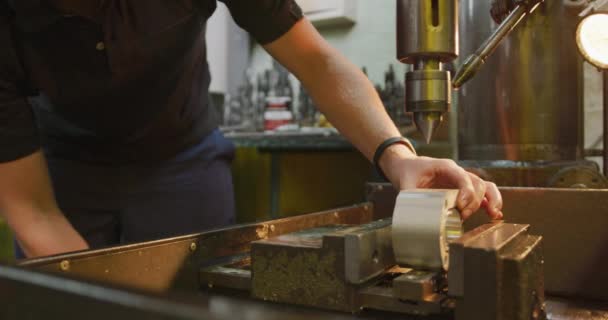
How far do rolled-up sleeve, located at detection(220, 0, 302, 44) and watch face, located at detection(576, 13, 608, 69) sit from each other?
421mm

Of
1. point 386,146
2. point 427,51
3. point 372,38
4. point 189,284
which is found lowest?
point 189,284

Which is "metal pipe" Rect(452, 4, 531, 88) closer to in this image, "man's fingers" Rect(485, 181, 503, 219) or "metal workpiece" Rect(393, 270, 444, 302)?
"man's fingers" Rect(485, 181, 503, 219)

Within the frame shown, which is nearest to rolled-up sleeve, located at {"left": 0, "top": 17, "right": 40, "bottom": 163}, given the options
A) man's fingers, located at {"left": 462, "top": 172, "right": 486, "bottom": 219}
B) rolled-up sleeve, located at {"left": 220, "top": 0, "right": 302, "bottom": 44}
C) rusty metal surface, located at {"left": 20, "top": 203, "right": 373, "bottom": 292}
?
rolled-up sleeve, located at {"left": 220, "top": 0, "right": 302, "bottom": 44}

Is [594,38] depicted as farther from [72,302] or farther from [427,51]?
[72,302]

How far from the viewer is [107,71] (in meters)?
0.84

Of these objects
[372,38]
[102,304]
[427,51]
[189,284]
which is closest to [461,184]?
[427,51]

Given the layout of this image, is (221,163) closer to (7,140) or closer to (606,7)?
(7,140)

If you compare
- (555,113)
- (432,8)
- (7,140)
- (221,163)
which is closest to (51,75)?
(7,140)

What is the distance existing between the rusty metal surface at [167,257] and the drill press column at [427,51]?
20cm

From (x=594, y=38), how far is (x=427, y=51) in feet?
1.21

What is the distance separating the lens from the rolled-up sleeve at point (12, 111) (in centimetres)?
78

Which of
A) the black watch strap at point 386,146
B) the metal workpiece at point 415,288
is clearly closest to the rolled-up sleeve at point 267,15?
the black watch strap at point 386,146

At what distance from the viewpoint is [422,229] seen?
44 cm

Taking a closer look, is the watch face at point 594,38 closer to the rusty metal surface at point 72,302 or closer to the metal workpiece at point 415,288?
the metal workpiece at point 415,288
